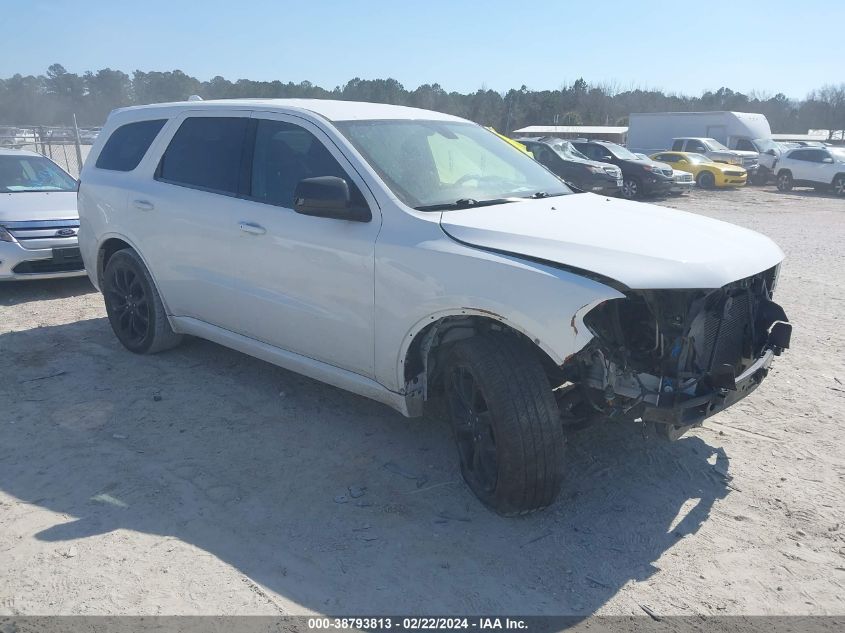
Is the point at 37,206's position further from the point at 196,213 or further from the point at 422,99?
the point at 422,99

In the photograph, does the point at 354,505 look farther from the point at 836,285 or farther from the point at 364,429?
the point at 836,285

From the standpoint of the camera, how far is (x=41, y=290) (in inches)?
325

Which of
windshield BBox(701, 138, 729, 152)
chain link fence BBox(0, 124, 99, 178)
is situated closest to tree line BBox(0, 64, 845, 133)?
chain link fence BBox(0, 124, 99, 178)

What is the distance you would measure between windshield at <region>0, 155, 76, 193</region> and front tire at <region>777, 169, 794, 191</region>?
79.0ft

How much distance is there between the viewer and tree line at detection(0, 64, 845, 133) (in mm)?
37875

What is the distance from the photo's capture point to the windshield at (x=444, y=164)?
4.04 metres

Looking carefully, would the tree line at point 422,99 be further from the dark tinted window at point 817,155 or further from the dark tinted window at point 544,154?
the dark tinted window at point 817,155

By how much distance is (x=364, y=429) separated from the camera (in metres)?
4.53

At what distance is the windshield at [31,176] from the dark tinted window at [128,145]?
139 inches

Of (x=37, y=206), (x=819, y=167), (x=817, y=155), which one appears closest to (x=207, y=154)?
(x=37, y=206)

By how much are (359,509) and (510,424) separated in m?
0.91

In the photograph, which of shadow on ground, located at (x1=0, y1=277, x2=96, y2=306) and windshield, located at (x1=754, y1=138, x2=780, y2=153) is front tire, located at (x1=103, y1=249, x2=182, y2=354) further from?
windshield, located at (x1=754, y1=138, x2=780, y2=153)

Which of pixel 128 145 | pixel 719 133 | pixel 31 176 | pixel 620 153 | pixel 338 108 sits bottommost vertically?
pixel 620 153

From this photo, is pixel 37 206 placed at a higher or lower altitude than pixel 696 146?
lower
